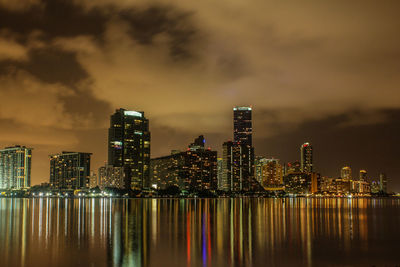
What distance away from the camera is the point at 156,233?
176 feet

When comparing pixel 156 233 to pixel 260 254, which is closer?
pixel 260 254

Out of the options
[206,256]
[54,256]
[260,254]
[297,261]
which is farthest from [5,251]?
[297,261]

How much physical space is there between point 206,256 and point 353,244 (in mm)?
18007

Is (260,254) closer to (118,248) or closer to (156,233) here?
(118,248)

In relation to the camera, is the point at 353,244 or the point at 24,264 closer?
the point at 24,264

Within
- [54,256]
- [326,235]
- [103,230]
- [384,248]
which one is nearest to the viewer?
[54,256]

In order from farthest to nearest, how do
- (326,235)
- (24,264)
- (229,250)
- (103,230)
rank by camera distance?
1. (103,230)
2. (326,235)
3. (229,250)
4. (24,264)

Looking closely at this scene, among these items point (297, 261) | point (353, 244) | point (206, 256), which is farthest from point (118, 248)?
point (353, 244)

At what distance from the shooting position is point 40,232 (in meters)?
53.9

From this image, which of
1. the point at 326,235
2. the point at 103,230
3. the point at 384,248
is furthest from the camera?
the point at 103,230

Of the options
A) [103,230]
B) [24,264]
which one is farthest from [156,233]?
[24,264]

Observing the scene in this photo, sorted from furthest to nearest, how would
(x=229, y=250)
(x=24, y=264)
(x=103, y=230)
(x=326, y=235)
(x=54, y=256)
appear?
(x=103, y=230) → (x=326, y=235) → (x=229, y=250) → (x=54, y=256) → (x=24, y=264)

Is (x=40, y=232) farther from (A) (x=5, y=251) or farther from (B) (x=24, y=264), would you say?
(B) (x=24, y=264)

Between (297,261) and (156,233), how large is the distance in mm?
22975
